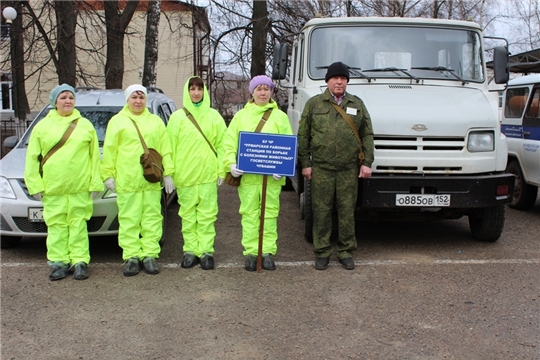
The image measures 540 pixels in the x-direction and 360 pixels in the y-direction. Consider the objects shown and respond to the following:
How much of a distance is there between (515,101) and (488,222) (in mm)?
3135

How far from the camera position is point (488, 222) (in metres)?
6.00

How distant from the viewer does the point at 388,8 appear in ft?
67.2

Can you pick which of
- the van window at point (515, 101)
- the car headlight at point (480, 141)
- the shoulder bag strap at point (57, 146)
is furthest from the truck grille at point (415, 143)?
the van window at point (515, 101)

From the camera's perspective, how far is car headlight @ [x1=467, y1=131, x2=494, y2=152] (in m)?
5.49

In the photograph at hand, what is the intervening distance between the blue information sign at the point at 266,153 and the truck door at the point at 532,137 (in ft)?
13.7

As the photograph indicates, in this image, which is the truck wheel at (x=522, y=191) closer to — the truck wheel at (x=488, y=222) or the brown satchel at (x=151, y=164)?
the truck wheel at (x=488, y=222)

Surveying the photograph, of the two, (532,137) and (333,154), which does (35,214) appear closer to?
(333,154)

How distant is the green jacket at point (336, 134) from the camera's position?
16.8 feet

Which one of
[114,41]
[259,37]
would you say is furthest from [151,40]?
[259,37]

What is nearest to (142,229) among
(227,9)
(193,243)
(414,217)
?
(193,243)

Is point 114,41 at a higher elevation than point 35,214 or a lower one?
higher

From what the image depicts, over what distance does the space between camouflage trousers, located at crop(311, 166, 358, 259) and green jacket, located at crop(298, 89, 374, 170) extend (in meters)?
0.10

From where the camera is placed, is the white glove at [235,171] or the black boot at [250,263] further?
the black boot at [250,263]

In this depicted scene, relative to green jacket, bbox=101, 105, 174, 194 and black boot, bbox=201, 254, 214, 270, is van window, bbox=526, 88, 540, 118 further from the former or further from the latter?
green jacket, bbox=101, 105, 174, 194
